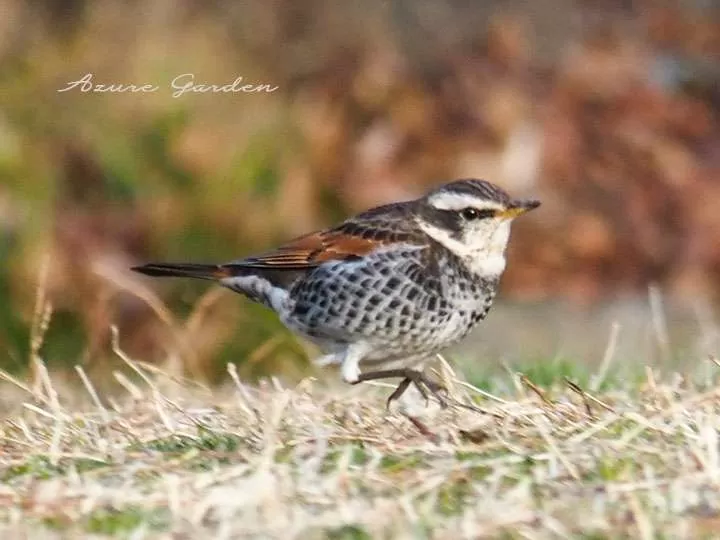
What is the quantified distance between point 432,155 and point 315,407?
8291 mm

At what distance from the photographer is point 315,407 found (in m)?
5.63

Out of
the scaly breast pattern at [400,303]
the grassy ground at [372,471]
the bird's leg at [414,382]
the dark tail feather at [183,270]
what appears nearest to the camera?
the grassy ground at [372,471]

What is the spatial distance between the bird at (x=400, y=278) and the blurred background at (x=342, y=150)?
2.86 m

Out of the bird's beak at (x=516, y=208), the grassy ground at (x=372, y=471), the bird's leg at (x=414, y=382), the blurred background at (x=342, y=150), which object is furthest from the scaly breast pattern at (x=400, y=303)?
the blurred background at (x=342, y=150)

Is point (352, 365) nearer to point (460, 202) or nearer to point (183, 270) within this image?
point (460, 202)

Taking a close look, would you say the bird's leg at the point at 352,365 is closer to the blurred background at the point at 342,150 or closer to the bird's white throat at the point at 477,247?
the bird's white throat at the point at 477,247

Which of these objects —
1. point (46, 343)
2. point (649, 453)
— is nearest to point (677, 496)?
point (649, 453)

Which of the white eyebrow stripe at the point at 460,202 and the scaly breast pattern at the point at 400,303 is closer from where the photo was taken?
the scaly breast pattern at the point at 400,303

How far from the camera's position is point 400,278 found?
244 inches

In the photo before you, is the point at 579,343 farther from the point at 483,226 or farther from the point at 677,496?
the point at 677,496

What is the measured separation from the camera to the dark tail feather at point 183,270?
6.69m

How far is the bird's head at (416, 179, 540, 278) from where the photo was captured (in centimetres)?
634

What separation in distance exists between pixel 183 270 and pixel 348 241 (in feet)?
2.45

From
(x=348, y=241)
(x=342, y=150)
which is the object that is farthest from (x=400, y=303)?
(x=342, y=150)
